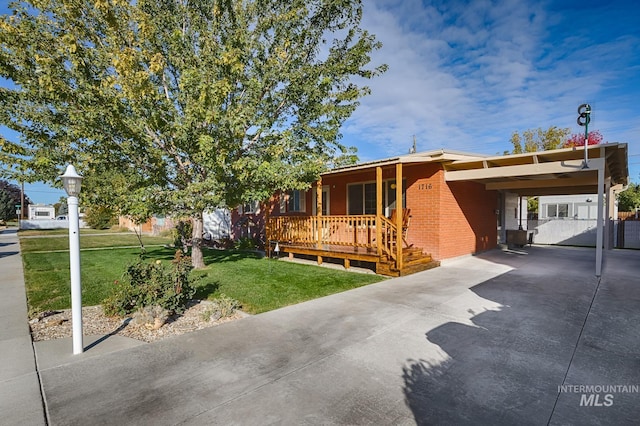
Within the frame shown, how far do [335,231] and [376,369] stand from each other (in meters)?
8.10

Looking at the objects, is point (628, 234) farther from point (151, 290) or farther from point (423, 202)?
point (151, 290)

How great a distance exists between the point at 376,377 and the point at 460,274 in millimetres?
6374

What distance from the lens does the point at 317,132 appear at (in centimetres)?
1072

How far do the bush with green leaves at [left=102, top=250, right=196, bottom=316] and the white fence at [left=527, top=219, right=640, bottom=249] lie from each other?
17.3m

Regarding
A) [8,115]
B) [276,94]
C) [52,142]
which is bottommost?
[52,142]

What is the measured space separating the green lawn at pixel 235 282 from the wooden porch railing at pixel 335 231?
988 millimetres

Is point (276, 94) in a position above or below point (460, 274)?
above

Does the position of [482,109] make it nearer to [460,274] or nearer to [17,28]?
[460,274]

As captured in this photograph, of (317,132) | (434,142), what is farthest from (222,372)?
(434,142)

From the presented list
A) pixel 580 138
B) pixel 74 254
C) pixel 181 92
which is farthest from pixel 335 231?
pixel 580 138

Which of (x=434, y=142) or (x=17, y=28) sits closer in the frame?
(x=17, y=28)

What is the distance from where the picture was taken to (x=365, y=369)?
3.47 m

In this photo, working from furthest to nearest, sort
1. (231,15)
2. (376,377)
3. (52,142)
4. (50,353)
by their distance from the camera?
(231,15) < (52,142) < (50,353) < (376,377)

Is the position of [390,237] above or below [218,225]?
above
